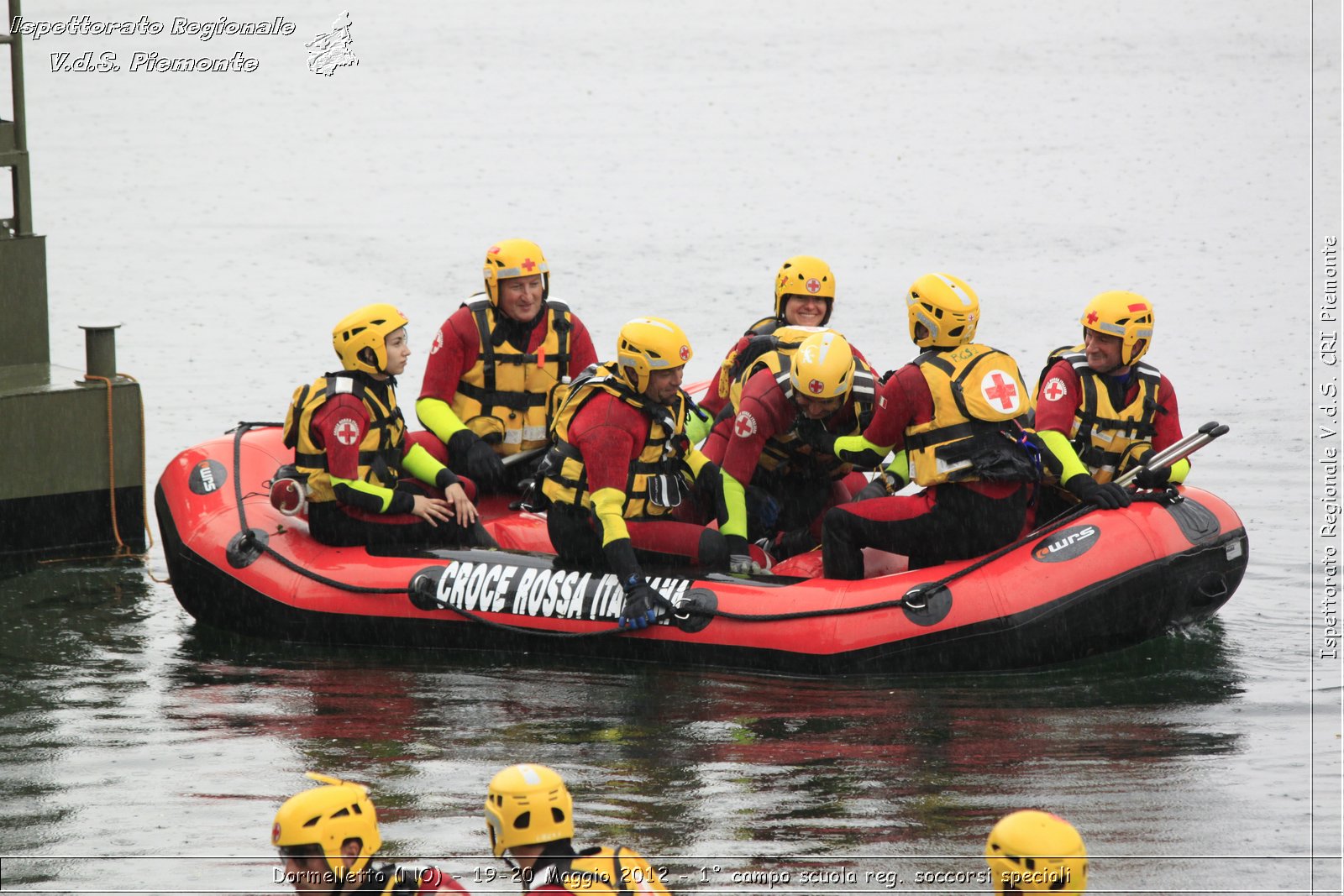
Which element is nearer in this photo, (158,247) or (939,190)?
(158,247)

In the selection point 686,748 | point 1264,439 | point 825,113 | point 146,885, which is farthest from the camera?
point 825,113

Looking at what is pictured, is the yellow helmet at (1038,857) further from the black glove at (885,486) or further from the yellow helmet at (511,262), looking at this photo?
the yellow helmet at (511,262)

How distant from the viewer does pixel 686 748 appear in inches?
258

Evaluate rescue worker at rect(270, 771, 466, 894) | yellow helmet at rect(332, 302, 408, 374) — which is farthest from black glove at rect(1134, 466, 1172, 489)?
rescue worker at rect(270, 771, 466, 894)

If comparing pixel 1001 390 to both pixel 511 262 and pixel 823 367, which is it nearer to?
pixel 823 367

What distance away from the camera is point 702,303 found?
50.9 feet

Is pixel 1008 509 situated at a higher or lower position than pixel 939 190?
lower

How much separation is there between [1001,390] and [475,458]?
243 cm

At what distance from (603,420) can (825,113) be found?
723 inches

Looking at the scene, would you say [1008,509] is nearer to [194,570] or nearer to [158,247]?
[194,570]

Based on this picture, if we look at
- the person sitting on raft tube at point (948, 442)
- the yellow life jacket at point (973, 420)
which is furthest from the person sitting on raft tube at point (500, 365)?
the yellow life jacket at point (973, 420)

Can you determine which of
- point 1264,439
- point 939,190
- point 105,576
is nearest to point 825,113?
point 939,190

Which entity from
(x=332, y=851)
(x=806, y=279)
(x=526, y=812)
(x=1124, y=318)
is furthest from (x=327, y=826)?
(x=806, y=279)

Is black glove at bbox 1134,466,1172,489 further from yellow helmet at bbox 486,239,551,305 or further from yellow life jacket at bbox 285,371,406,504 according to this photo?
yellow life jacket at bbox 285,371,406,504
